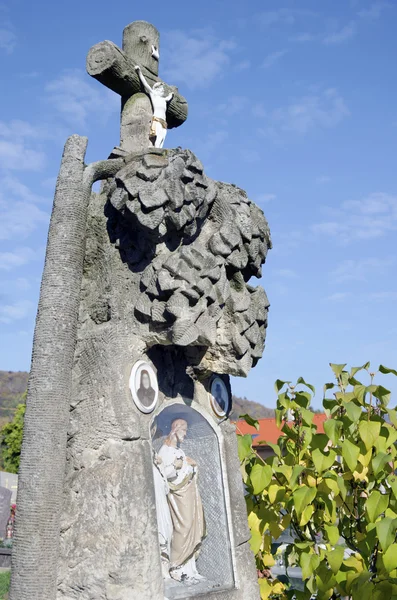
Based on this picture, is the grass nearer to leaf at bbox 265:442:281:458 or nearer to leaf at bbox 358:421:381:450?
leaf at bbox 265:442:281:458

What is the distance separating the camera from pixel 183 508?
185 inches

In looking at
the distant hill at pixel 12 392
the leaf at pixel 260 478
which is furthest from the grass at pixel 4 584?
the distant hill at pixel 12 392

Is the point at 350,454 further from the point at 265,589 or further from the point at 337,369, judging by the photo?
the point at 265,589

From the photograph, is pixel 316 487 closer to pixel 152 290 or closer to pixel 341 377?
pixel 341 377

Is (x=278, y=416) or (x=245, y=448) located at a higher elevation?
(x=278, y=416)

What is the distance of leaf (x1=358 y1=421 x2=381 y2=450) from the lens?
5578 millimetres

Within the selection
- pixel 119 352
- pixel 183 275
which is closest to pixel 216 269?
pixel 183 275

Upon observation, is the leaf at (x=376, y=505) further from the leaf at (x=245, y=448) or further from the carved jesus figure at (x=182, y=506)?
the carved jesus figure at (x=182, y=506)

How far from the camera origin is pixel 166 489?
4574 millimetres

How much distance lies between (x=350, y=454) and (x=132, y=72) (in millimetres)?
3476

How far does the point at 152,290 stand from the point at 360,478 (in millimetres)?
2686

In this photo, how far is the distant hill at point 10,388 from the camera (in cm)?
6550

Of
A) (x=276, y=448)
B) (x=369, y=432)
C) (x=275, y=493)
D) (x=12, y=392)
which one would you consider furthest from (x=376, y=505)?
(x=12, y=392)

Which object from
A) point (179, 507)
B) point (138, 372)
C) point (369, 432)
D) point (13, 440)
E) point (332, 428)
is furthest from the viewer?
point (13, 440)
